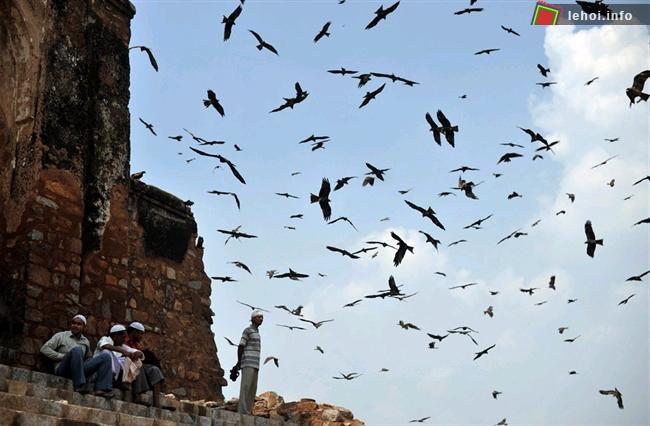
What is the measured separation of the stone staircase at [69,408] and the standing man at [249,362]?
59 centimetres

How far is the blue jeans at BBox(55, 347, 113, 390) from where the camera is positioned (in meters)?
8.84

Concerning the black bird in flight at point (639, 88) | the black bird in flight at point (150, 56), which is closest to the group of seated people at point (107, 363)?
the black bird in flight at point (150, 56)

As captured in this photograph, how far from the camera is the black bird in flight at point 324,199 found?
451 inches

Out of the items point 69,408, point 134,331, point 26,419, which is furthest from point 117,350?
point 26,419

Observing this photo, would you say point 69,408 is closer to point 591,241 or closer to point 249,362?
point 249,362

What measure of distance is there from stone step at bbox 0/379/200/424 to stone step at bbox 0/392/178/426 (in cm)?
39

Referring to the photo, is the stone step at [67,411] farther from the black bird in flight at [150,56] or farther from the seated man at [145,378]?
the black bird in flight at [150,56]

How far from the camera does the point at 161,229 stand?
14531 millimetres

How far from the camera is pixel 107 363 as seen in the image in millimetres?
8938

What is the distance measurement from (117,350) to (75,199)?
3.22 meters

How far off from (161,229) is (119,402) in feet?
18.8

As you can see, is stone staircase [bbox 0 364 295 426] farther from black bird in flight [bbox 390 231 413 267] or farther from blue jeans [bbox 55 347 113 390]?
black bird in flight [bbox 390 231 413 267]

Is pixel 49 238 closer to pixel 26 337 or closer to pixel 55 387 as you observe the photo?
pixel 26 337

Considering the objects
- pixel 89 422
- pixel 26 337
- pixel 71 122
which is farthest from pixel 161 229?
pixel 89 422
